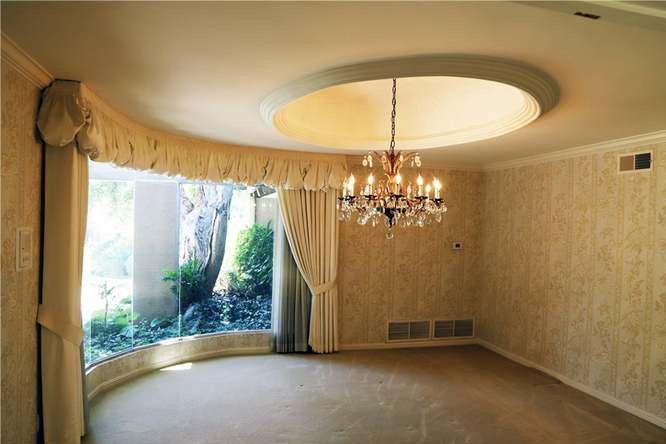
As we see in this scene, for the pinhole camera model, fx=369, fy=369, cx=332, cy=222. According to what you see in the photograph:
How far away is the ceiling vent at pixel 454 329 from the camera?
4.94 meters

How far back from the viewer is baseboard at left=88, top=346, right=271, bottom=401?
133 inches

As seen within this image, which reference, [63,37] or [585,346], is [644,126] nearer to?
[585,346]

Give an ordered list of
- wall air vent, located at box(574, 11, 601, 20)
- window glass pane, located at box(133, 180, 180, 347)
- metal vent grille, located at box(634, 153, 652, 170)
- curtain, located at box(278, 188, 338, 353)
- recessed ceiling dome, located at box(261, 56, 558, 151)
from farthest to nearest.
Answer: curtain, located at box(278, 188, 338, 353) < window glass pane, located at box(133, 180, 180, 347) < metal vent grille, located at box(634, 153, 652, 170) < recessed ceiling dome, located at box(261, 56, 558, 151) < wall air vent, located at box(574, 11, 601, 20)

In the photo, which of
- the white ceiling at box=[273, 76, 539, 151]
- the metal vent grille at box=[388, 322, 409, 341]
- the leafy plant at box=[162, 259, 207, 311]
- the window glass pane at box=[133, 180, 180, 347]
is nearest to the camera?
the white ceiling at box=[273, 76, 539, 151]

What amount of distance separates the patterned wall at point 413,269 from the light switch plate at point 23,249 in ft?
10.4

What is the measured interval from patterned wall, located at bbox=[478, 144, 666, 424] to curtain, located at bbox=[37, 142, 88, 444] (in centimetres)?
430

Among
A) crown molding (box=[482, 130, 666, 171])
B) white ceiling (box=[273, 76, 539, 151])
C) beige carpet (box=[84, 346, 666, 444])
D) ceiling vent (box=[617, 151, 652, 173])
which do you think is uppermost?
white ceiling (box=[273, 76, 539, 151])

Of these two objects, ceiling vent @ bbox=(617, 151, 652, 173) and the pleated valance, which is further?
ceiling vent @ bbox=(617, 151, 652, 173)

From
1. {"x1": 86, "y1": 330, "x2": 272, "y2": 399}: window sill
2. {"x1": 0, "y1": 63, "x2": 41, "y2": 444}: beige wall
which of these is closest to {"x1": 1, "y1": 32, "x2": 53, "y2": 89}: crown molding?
{"x1": 0, "y1": 63, "x2": 41, "y2": 444}: beige wall

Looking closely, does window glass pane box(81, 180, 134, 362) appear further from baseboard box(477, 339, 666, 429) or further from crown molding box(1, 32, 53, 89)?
baseboard box(477, 339, 666, 429)

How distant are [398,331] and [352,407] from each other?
1765 mm

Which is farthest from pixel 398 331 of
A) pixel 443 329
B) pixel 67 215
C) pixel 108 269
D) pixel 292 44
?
pixel 292 44

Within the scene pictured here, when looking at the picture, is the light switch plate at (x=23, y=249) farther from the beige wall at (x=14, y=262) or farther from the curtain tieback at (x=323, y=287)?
the curtain tieback at (x=323, y=287)

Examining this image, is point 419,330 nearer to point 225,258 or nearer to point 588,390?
point 588,390
